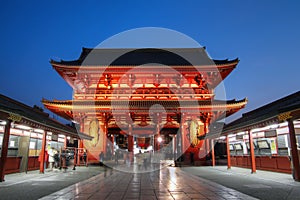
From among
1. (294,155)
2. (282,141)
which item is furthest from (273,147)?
(294,155)

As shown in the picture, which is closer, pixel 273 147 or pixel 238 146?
pixel 273 147

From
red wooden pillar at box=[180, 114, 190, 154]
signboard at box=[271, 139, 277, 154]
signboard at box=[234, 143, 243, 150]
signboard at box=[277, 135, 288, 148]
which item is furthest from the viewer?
red wooden pillar at box=[180, 114, 190, 154]

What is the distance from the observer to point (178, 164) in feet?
63.5

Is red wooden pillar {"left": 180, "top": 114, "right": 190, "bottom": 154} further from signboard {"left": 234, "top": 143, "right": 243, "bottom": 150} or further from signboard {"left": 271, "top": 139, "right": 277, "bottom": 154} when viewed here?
signboard {"left": 271, "top": 139, "right": 277, "bottom": 154}

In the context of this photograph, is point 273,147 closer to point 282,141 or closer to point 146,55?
point 282,141

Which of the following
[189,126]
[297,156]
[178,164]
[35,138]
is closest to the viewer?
[297,156]

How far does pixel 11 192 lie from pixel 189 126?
16319 millimetres

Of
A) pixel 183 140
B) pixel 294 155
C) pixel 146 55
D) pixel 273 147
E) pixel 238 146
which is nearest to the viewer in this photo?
pixel 294 155

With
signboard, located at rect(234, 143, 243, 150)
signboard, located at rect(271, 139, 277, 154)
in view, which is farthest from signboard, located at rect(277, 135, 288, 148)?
signboard, located at rect(234, 143, 243, 150)

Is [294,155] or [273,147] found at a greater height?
[273,147]

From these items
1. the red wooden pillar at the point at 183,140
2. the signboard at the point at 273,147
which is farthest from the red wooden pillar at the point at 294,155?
the red wooden pillar at the point at 183,140

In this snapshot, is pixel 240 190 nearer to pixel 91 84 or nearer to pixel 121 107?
pixel 121 107

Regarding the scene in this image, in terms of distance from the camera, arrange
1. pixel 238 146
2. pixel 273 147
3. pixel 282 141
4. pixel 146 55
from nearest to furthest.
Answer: pixel 282 141 → pixel 273 147 → pixel 238 146 → pixel 146 55

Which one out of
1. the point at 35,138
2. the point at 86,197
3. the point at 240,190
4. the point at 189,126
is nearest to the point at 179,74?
the point at 189,126
